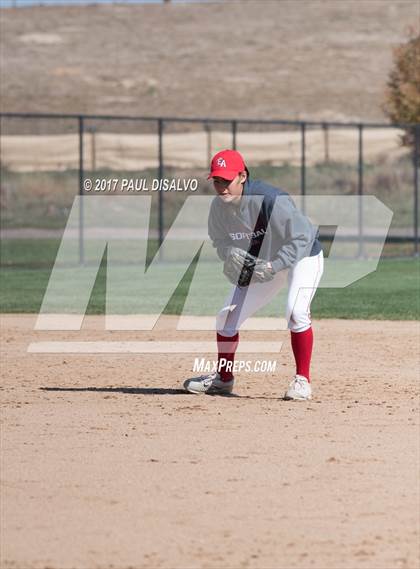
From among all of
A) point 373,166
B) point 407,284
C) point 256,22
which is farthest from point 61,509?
point 256,22

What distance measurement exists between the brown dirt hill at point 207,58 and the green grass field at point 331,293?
47.8 m

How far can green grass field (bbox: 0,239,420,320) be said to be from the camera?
17.1 meters

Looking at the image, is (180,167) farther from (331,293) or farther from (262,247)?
(262,247)

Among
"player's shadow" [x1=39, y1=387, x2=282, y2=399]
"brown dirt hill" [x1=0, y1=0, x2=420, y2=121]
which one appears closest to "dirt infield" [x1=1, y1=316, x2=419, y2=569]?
"player's shadow" [x1=39, y1=387, x2=282, y2=399]

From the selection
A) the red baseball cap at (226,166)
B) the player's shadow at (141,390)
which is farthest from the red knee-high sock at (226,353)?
the red baseball cap at (226,166)

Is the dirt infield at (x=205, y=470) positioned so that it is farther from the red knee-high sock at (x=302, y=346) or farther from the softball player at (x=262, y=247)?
the softball player at (x=262, y=247)

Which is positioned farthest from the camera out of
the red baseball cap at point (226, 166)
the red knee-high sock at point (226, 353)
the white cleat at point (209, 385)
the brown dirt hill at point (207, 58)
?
the brown dirt hill at point (207, 58)

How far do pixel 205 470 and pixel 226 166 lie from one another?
A: 2.71 meters

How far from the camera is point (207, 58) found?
87.3m

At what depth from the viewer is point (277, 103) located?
7612 cm

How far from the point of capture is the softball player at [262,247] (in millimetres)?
9656

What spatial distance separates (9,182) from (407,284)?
29061mm

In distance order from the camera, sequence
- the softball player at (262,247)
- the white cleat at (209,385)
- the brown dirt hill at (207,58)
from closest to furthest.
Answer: the softball player at (262,247) < the white cleat at (209,385) < the brown dirt hill at (207,58)

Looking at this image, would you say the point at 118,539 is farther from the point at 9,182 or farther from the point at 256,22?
the point at 256,22
